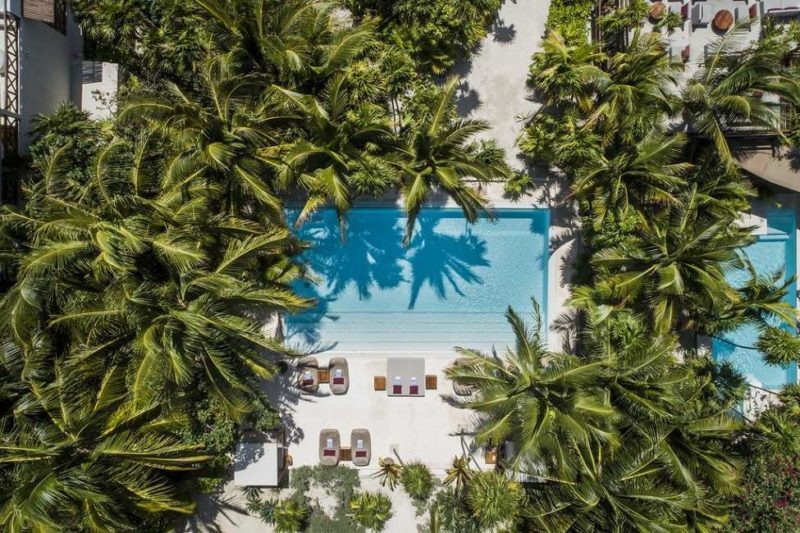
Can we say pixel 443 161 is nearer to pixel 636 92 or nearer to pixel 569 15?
pixel 636 92

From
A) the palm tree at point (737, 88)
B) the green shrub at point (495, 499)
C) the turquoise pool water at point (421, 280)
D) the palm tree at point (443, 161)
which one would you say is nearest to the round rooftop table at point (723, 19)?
the palm tree at point (737, 88)

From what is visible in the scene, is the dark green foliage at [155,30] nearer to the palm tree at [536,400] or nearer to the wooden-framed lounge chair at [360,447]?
the palm tree at [536,400]

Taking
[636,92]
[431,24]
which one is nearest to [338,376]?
[431,24]

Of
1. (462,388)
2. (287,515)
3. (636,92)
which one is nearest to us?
(636,92)

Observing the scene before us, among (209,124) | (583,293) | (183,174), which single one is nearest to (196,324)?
(183,174)

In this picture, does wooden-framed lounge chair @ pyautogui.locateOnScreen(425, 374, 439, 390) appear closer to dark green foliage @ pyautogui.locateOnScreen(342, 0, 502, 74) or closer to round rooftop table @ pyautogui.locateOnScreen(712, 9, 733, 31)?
dark green foliage @ pyautogui.locateOnScreen(342, 0, 502, 74)

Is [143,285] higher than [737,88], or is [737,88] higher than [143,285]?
[737,88]

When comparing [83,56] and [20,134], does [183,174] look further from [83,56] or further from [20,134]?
[83,56]
